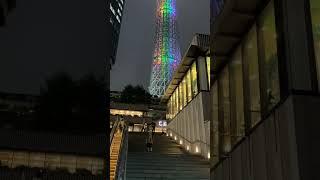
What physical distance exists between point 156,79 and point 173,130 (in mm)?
92460

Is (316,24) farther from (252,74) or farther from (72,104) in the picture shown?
(72,104)

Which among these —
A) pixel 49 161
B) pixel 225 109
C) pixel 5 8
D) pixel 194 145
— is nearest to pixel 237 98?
pixel 225 109

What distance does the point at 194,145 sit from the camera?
2211 cm

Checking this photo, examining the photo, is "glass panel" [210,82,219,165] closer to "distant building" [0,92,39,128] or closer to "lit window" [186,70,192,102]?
"lit window" [186,70,192,102]

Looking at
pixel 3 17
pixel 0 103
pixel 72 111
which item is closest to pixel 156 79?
pixel 72 111

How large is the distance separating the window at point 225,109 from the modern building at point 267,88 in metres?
0.03

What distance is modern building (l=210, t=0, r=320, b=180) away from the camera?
7293 millimetres

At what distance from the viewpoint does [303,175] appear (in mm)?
6926

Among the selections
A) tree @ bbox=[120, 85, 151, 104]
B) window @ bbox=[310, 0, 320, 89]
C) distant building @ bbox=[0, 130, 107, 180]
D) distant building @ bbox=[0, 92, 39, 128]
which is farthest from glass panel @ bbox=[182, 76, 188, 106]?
tree @ bbox=[120, 85, 151, 104]

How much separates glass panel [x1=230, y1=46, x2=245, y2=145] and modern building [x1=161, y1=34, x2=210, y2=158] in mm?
8975

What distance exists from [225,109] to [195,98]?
10657 millimetres

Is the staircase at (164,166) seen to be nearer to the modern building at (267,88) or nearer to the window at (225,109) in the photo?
the modern building at (267,88)

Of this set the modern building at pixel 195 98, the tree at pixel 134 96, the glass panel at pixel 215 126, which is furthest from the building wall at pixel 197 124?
the tree at pixel 134 96

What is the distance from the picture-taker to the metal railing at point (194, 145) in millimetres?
20311
